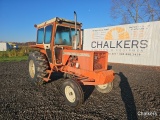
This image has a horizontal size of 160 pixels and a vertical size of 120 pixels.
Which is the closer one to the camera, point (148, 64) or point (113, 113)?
point (113, 113)

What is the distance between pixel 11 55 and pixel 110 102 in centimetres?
2179

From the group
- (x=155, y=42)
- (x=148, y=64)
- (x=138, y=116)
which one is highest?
(x=155, y=42)

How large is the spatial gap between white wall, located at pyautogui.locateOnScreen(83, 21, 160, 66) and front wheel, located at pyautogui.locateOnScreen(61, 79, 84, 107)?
30.3 ft

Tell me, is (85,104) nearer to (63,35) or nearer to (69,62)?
(69,62)

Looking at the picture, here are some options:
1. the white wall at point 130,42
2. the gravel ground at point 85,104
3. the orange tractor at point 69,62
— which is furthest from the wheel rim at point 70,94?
the white wall at point 130,42

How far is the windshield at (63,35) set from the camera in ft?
18.8

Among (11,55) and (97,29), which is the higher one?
(97,29)

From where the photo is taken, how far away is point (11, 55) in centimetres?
2289

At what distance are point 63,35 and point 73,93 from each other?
2572mm

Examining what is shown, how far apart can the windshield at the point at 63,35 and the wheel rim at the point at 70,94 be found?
2.04m

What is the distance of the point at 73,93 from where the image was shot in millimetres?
4383

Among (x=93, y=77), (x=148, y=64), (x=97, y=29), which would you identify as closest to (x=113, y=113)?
(x=93, y=77)

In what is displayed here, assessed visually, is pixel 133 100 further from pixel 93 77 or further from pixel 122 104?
pixel 93 77

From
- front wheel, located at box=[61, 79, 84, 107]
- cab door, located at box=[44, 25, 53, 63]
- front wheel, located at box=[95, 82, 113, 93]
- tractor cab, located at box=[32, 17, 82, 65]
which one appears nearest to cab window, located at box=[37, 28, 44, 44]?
tractor cab, located at box=[32, 17, 82, 65]
